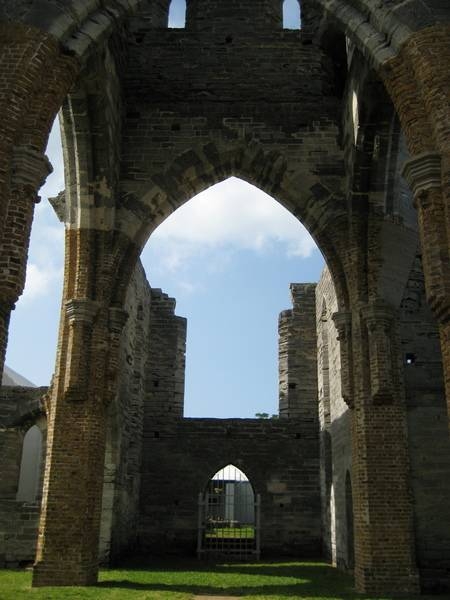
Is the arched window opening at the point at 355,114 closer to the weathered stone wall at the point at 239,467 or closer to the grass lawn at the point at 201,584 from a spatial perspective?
the grass lawn at the point at 201,584

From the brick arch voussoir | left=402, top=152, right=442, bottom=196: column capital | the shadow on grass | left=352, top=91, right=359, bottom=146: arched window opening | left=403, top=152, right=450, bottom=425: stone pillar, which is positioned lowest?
the shadow on grass

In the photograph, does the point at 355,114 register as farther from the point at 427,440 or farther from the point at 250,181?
the point at 427,440

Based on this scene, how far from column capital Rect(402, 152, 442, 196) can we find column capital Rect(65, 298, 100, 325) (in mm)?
5663

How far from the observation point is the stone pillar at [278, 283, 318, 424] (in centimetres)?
1620

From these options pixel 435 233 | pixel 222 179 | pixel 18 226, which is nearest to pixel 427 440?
pixel 435 233

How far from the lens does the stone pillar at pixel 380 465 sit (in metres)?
8.73

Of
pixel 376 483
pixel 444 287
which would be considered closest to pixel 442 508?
pixel 376 483

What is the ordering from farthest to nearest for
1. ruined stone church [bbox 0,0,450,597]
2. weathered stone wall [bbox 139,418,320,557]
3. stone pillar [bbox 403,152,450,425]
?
1. weathered stone wall [bbox 139,418,320,557]
2. ruined stone church [bbox 0,0,450,597]
3. stone pillar [bbox 403,152,450,425]

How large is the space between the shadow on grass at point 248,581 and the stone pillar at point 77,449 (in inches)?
26.7

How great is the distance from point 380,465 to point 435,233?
15.8 feet

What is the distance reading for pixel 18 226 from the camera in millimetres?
5805

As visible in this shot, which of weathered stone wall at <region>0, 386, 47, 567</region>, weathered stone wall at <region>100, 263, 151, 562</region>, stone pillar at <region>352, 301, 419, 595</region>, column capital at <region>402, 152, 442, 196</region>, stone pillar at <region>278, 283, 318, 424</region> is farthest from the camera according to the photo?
stone pillar at <region>278, 283, 318, 424</region>

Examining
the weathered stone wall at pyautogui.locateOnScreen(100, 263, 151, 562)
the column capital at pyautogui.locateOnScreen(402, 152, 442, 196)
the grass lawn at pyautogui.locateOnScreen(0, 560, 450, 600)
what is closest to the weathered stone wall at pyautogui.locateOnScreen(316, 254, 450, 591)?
the grass lawn at pyautogui.locateOnScreen(0, 560, 450, 600)

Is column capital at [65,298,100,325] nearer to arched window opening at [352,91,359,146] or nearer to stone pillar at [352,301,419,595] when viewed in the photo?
stone pillar at [352,301,419,595]
